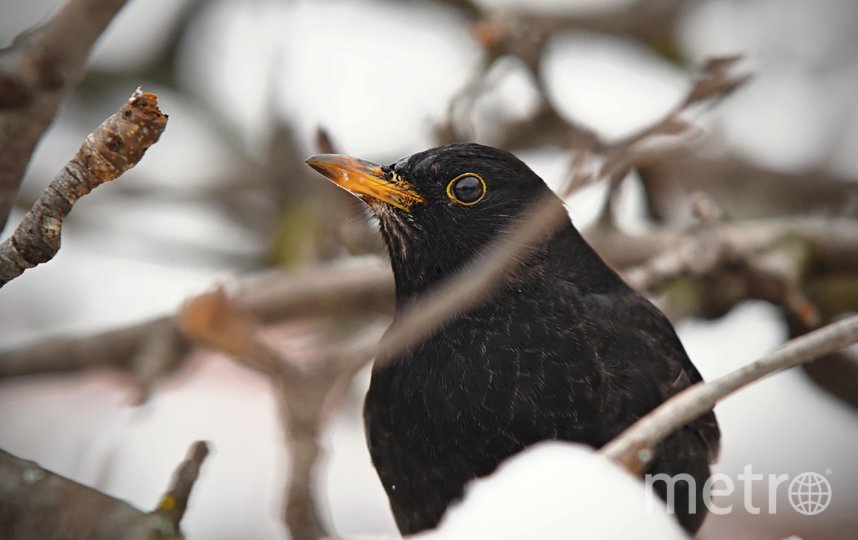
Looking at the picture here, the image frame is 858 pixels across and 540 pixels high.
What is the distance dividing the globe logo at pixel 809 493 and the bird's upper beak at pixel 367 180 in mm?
1748

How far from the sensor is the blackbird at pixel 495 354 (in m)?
3.19

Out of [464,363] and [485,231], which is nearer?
[464,363]

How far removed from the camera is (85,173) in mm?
2148

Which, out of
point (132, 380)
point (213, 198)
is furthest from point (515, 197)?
point (213, 198)

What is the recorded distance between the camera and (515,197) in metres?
3.72

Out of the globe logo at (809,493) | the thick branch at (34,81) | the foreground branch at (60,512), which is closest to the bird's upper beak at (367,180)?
the thick branch at (34,81)

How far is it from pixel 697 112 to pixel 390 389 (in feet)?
5.60

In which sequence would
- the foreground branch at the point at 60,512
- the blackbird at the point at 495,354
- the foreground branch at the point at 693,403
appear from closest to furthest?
the foreground branch at the point at 60,512, the foreground branch at the point at 693,403, the blackbird at the point at 495,354

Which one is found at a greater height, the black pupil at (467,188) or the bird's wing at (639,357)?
the black pupil at (467,188)

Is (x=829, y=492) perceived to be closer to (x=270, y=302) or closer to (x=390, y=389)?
(x=390, y=389)

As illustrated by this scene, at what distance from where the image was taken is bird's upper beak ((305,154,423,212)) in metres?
3.57

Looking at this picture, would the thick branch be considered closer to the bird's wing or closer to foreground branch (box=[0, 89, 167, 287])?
foreground branch (box=[0, 89, 167, 287])

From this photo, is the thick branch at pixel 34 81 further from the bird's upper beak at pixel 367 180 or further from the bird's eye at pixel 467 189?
the bird's eye at pixel 467 189

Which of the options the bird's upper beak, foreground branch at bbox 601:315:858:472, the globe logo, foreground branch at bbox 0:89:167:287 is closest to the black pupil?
the bird's upper beak
